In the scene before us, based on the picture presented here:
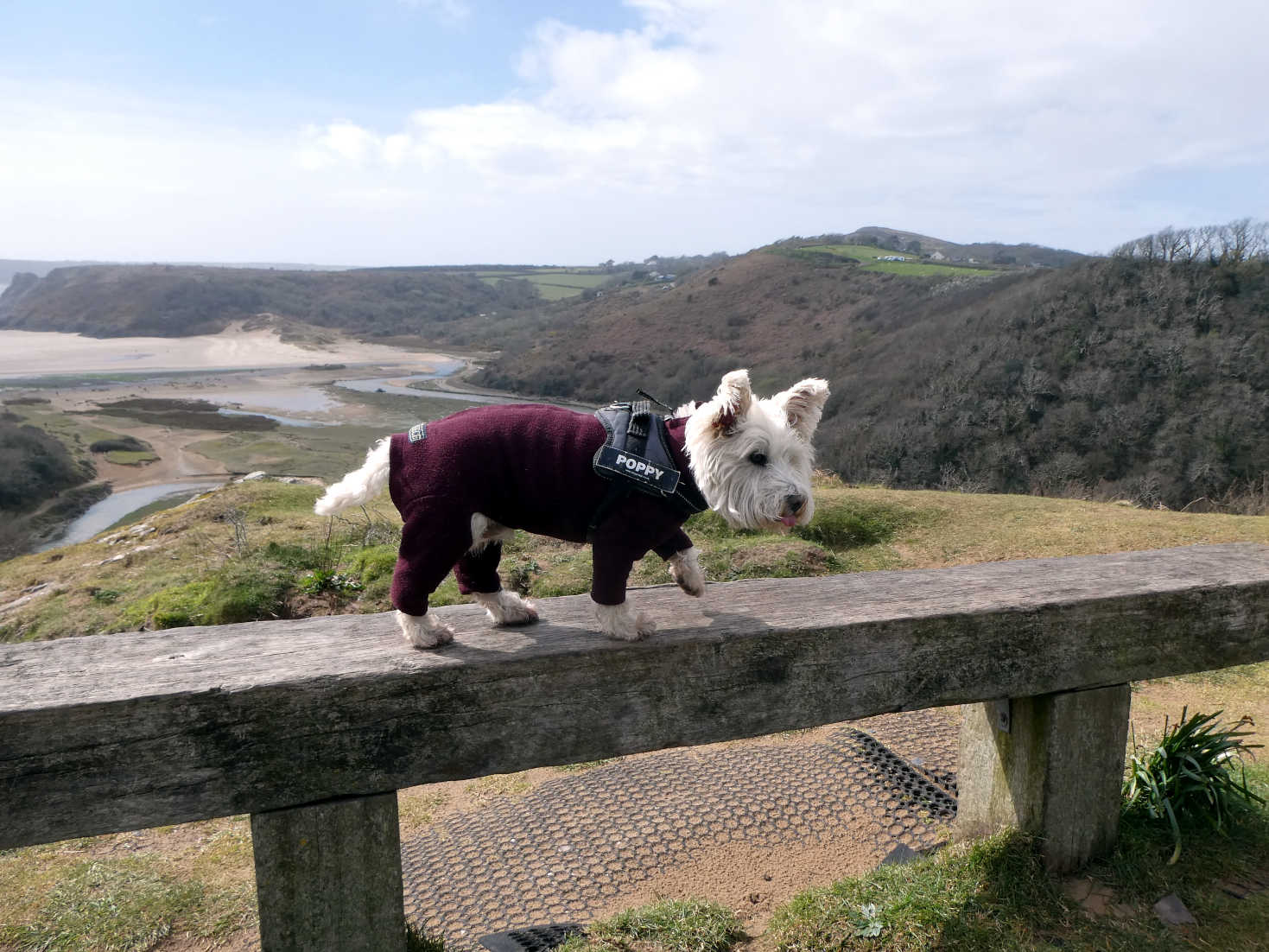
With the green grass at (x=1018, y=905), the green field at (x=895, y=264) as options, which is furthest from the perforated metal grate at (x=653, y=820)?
the green field at (x=895, y=264)

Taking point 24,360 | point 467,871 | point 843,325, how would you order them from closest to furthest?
point 467,871, point 24,360, point 843,325

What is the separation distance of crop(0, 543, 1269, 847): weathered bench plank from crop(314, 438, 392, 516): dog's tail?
50cm

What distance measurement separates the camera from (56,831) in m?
2.20

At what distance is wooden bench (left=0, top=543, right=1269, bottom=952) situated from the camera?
227cm

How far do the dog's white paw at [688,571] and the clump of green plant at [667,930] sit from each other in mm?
1434

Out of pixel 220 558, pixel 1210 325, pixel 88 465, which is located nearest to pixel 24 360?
pixel 88 465

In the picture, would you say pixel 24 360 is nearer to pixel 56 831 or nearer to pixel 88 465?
pixel 88 465

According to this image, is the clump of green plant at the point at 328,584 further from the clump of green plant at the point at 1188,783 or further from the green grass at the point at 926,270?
the green grass at the point at 926,270

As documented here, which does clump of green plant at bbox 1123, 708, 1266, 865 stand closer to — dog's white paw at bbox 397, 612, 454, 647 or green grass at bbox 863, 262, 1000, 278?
dog's white paw at bbox 397, 612, 454, 647

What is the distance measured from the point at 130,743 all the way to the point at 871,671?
2.54m

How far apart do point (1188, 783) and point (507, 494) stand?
3.73 meters

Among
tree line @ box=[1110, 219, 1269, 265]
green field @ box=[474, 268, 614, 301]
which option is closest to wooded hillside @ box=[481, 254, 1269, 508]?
tree line @ box=[1110, 219, 1269, 265]

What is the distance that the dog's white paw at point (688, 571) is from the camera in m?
3.13

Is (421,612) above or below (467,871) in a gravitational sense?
above
